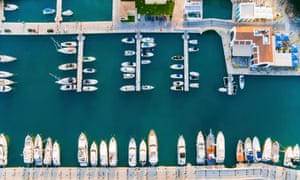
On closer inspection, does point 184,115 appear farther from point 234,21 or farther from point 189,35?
point 234,21

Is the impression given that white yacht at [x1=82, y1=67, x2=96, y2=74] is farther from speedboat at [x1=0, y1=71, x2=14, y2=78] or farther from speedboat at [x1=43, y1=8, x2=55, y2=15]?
speedboat at [x1=0, y1=71, x2=14, y2=78]

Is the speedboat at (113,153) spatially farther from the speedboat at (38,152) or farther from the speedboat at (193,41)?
the speedboat at (193,41)

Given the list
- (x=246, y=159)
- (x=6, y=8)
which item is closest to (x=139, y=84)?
(x=246, y=159)

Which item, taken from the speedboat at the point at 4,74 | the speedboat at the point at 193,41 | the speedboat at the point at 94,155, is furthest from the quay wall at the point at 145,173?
the speedboat at the point at 193,41

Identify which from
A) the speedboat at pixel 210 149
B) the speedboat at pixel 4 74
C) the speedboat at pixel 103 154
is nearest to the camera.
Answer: the speedboat at pixel 103 154

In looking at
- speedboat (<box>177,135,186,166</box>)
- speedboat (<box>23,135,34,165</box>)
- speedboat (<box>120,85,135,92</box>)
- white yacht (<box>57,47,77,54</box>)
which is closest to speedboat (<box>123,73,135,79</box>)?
speedboat (<box>120,85,135,92</box>)
